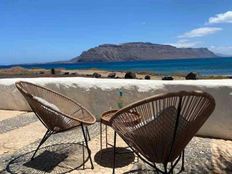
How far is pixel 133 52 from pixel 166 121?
488ft

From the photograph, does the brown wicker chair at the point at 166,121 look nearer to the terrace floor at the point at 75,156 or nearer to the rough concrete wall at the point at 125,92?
the terrace floor at the point at 75,156

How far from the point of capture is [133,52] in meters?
150

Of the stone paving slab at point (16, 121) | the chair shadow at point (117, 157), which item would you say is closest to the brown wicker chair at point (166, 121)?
the chair shadow at point (117, 157)

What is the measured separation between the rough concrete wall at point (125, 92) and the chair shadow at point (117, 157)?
1.32 meters

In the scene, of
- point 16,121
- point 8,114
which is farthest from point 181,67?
point 16,121

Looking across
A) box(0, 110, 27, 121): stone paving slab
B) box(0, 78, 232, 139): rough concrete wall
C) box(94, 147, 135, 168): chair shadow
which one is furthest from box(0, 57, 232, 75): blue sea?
box(94, 147, 135, 168): chair shadow

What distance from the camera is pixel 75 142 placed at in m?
4.63

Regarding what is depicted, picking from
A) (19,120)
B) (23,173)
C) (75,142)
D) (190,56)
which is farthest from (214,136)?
(190,56)

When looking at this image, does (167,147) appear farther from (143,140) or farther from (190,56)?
(190,56)

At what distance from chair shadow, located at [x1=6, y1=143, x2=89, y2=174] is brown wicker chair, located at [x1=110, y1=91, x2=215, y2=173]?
1209 mm

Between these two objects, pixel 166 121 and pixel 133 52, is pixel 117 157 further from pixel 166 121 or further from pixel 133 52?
pixel 133 52

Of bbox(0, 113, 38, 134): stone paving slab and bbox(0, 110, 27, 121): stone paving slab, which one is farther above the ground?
bbox(0, 113, 38, 134): stone paving slab

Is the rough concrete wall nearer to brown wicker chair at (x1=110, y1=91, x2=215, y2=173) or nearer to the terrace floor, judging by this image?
the terrace floor

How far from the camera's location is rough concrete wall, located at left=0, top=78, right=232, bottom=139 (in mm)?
4605
